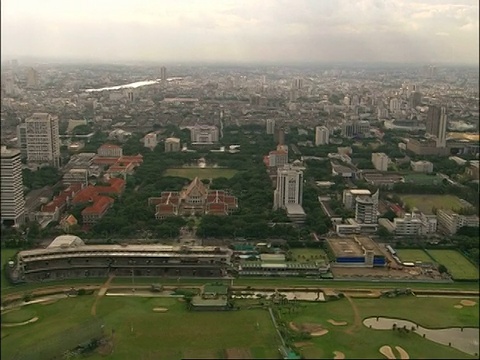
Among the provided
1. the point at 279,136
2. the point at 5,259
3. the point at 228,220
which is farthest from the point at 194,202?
the point at 5,259

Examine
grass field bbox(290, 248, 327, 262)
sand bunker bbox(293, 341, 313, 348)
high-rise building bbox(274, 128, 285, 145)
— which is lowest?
grass field bbox(290, 248, 327, 262)

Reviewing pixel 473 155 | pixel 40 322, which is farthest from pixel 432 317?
pixel 473 155

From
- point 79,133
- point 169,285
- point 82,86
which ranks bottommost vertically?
point 169,285

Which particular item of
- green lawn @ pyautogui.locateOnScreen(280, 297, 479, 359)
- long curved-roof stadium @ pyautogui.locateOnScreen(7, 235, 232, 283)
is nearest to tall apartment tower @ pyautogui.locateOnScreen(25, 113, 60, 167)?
long curved-roof stadium @ pyautogui.locateOnScreen(7, 235, 232, 283)

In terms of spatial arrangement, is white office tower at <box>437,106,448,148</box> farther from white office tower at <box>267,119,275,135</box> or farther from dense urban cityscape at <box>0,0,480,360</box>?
white office tower at <box>267,119,275,135</box>

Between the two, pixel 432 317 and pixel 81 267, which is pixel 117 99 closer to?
pixel 81 267

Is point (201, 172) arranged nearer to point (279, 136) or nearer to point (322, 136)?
point (279, 136)

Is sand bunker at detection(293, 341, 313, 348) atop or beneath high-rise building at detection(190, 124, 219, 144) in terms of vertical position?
beneath
